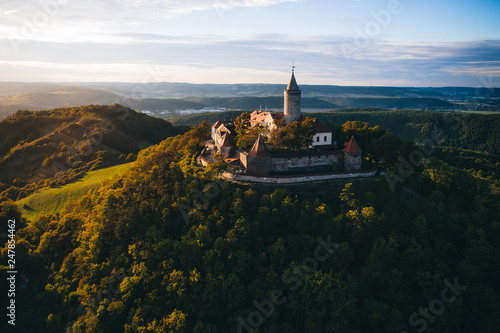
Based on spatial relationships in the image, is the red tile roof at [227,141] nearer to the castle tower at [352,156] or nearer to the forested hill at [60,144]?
the castle tower at [352,156]

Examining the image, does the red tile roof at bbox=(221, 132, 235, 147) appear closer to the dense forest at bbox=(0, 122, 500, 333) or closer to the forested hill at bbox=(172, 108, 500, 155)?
the dense forest at bbox=(0, 122, 500, 333)

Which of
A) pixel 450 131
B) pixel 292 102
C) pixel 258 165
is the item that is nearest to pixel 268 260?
pixel 258 165

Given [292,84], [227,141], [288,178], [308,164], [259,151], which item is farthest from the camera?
[292,84]

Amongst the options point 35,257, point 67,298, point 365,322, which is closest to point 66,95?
point 35,257

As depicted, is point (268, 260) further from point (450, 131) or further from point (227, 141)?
point (450, 131)

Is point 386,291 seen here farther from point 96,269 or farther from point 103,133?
point 103,133

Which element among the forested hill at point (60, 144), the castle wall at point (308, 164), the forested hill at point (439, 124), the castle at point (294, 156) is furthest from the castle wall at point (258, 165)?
the forested hill at point (439, 124)
